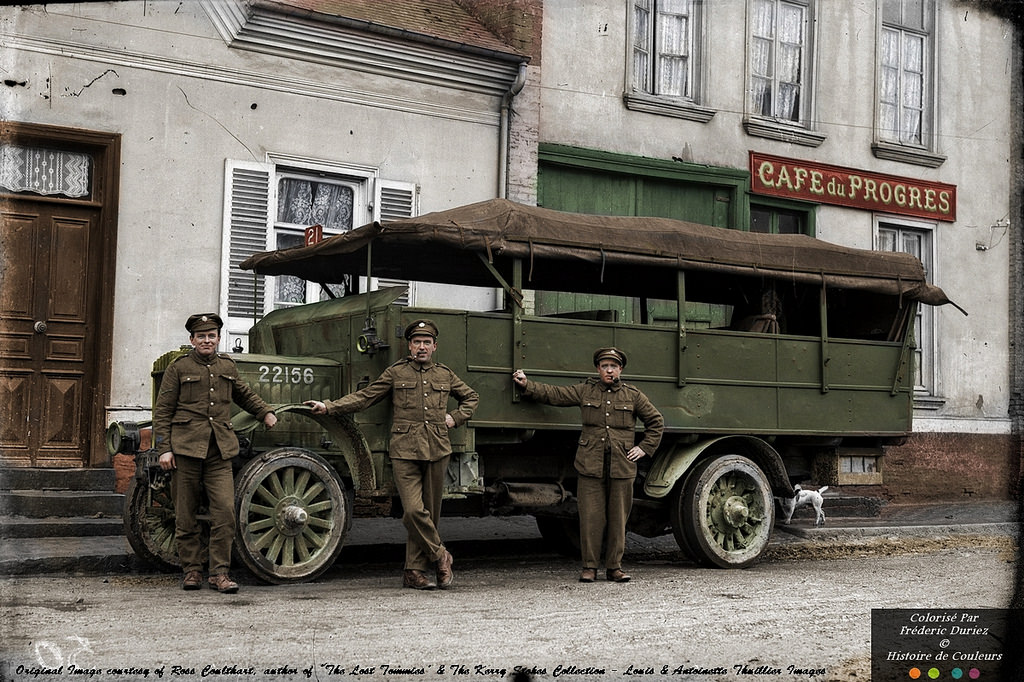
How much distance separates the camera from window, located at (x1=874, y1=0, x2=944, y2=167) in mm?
18328

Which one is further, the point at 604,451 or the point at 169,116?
the point at 169,116

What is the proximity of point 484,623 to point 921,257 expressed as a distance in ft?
43.4

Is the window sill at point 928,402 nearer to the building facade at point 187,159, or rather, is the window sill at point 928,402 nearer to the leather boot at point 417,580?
the building facade at point 187,159

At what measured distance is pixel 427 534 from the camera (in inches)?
340

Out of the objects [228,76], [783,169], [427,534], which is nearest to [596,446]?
[427,534]

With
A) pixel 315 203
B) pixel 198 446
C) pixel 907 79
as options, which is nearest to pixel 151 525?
pixel 198 446

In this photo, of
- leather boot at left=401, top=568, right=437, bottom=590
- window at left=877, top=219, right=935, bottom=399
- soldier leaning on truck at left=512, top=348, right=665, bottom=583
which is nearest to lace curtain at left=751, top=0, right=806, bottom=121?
window at left=877, top=219, right=935, bottom=399

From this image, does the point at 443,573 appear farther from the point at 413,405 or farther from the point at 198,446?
the point at 198,446

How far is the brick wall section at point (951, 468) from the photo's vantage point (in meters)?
17.6

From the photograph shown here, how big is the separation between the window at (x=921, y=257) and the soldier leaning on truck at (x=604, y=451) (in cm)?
993

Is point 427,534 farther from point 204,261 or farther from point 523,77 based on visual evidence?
point 523,77

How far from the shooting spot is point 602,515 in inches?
371

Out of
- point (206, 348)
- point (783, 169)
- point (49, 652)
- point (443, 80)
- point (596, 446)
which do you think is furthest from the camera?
point (783, 169)

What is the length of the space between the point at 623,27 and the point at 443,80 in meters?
3.00
